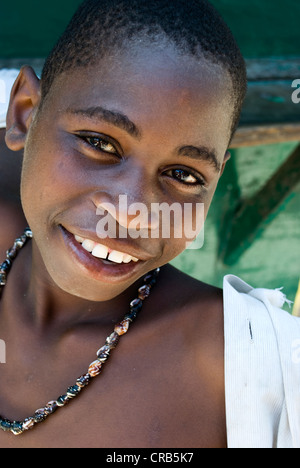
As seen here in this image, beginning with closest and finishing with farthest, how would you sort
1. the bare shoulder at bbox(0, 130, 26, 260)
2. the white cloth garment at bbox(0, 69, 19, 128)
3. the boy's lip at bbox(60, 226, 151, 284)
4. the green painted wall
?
1. the boy's lip at bbox(60, 226, 151, 284)
2. the bare shoulder at bbox(0, 130, 26, 260)
3. the white cloth garment at bbox(0, 69, 19, 128)
4. the green painted wall

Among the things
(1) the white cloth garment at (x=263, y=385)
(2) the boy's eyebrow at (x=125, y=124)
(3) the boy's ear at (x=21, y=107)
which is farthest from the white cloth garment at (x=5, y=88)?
(1) the white cloth garment at (x=263, y=385)

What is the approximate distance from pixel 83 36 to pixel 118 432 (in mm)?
793

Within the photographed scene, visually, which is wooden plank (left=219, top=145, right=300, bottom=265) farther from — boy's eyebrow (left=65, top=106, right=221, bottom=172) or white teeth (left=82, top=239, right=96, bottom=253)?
white teeth (left=82, top=239, right=96, bottom=253)

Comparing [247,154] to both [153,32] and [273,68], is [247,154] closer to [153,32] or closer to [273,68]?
[273,68]

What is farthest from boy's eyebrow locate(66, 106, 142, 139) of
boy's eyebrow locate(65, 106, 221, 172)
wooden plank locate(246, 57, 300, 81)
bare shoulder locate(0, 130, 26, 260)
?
wooden plank locate(246, 57, 300, 81)

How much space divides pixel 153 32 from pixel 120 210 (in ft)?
1.06

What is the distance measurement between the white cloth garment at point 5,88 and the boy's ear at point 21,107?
34cm

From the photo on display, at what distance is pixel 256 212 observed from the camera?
2.30 meters

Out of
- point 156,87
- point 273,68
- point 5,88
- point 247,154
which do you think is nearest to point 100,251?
point 156,87

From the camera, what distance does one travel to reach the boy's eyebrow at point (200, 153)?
110 cm

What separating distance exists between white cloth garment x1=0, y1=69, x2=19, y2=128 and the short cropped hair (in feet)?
1.66

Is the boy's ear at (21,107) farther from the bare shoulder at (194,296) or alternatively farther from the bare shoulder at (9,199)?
the bare shoulder at (194,296)

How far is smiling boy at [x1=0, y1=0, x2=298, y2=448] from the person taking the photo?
1.08 metres

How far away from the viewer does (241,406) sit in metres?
1.18
